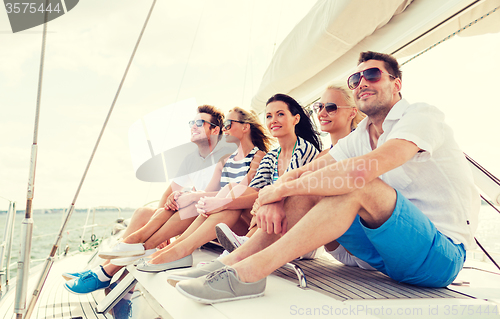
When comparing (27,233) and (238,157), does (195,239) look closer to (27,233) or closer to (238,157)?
(27,233)

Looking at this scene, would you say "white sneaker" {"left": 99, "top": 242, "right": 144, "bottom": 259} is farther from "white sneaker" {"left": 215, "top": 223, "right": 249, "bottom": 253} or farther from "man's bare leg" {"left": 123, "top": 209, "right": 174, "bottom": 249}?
"white sneaker" {"left": 215, "top": 223, "right": 249, "bottom": 253}

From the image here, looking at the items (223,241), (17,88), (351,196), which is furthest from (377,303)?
(17,88)

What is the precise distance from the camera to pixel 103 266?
2240 millimetres

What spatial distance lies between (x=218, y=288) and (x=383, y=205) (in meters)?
0.66

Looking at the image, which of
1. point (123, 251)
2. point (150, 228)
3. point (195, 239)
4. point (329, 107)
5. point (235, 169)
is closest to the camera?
point (195, 239)

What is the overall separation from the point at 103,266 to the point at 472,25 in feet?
9.42

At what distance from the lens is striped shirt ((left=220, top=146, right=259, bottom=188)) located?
2.59 meters

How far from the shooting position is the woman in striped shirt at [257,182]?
1749 mm

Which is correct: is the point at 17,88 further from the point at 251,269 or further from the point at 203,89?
the point at 203,89

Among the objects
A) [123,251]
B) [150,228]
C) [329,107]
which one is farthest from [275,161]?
[123,251]

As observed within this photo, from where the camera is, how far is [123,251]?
1999mm

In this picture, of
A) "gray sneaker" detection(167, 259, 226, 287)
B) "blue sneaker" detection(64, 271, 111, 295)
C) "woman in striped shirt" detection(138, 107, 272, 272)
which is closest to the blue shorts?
"gray sneaker" detection(167, 259, 226, 287)

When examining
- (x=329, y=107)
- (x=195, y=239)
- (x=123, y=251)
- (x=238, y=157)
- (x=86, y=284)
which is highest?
(x=329, y=107)

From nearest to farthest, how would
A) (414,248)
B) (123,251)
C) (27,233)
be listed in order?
(414,248) → (27,233) → (123,251)
